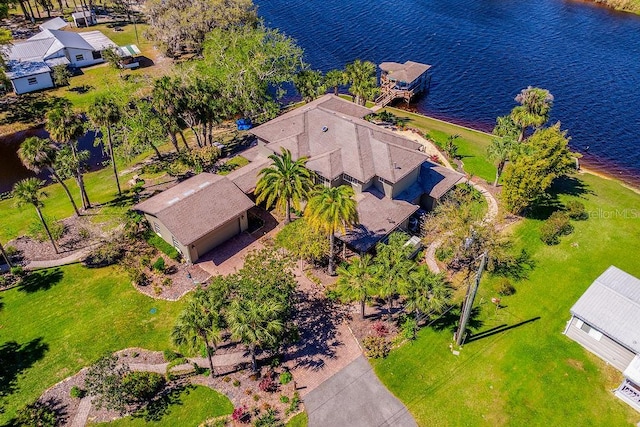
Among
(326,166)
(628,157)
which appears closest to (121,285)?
(326,166)

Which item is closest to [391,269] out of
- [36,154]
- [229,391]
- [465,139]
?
[229,391]

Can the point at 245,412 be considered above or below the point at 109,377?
below

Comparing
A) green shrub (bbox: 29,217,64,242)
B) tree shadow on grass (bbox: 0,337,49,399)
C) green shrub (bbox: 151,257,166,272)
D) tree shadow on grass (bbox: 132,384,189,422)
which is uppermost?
green shrub (bbox: 29,217,64,242)

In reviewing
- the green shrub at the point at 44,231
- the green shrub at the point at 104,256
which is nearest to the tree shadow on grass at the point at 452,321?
the green shrub at the point at 104,256

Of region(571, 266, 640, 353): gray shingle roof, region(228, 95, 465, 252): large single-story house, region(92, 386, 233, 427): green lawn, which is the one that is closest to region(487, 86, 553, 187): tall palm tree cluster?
region(228, 95, 465, 252): large single-story house

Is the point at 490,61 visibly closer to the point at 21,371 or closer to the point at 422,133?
the point at 422,133

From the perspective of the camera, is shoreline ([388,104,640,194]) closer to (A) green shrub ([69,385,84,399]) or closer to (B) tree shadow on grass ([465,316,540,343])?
(B) tree shadow on grass ([465,316,540,343])

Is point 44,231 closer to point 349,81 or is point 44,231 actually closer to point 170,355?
point 170,355
